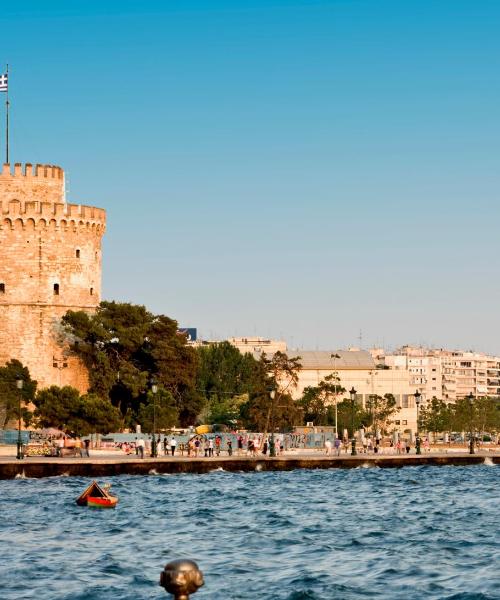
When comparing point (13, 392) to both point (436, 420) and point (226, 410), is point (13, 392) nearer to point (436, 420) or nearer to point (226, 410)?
point (226, 410)

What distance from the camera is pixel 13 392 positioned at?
79.5 metres

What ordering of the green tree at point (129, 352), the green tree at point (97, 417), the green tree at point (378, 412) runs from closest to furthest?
the green tree at point (97, 417)
the green tree at point (129, 352)
the green tree at point (378, 412)

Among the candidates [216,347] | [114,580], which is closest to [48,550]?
[114,580]

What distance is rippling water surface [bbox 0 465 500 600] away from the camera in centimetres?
2948

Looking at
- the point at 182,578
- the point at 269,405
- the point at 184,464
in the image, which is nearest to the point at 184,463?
the point at 184,464

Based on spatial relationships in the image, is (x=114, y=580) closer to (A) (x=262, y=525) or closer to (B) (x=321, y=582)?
(B) (x=321, y=582)

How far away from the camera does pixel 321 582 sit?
30.1 metres

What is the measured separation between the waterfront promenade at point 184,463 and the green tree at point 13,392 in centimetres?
1196

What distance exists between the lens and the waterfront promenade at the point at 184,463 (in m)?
57.7

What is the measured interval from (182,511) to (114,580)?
15.3 m

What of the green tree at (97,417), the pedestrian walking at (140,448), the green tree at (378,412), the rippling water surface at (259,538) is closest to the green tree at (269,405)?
the green tree at (97,417)

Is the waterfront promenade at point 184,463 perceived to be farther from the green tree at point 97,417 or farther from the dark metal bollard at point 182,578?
the dark metal bollard at point 182,578

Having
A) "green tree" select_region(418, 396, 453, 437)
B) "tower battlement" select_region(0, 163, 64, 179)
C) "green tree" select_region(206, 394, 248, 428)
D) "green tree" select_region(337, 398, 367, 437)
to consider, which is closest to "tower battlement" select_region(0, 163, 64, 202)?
"tower battlement" select_region(0, 163, 64, 179)

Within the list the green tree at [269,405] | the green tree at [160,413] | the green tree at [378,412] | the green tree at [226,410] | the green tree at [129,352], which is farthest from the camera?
the green tree at [378,412]
